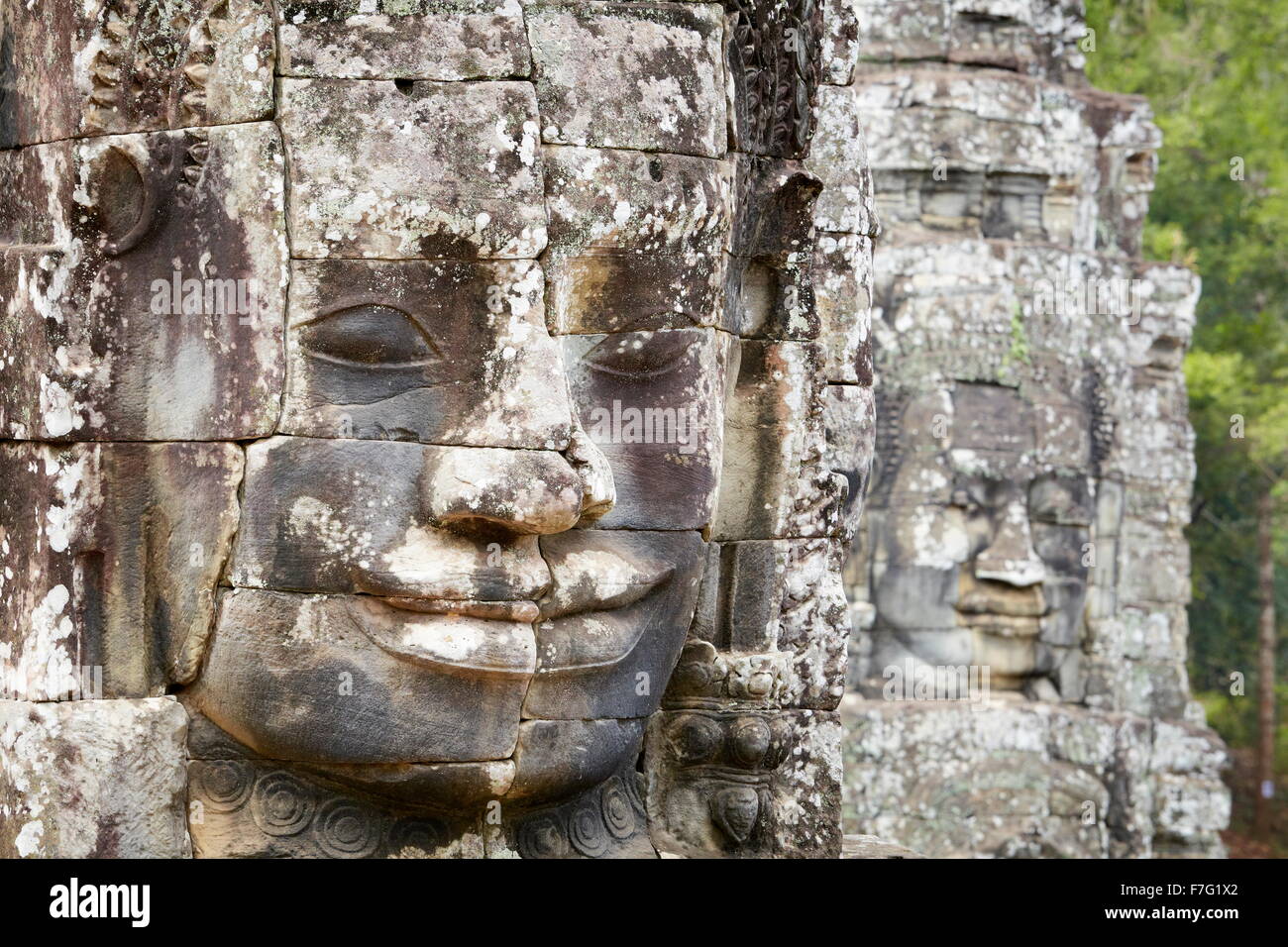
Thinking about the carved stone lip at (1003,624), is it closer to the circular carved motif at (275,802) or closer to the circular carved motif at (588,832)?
the circular carved motif at (588,832)

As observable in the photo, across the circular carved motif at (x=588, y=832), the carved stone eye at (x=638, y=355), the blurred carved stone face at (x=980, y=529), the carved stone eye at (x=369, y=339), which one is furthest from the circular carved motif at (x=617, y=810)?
the blurred carved stone face at (x=980, y=529)

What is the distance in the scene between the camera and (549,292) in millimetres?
5949

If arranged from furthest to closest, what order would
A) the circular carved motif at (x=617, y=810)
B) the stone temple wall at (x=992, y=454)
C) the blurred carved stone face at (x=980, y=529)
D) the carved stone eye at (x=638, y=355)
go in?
the blurred carved stone face at (x=980, y=529) < the stone temple wall at (x=992, y=454) < the circular carved motif at (x=617, y=810) < the carved stone eye at (x=638, y=355)

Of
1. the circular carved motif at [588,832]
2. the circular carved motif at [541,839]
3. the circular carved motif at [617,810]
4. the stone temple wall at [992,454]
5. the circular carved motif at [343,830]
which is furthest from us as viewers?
the stone temple wall at [992,454]

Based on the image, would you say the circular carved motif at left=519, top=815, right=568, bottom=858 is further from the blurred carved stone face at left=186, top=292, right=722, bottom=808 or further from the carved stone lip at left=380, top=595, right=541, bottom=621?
the carved stone lip at left=380, top=595, right=541, bottom=621

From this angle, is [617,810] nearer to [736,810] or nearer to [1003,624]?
[736,810]

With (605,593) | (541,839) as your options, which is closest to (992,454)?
(541,839)

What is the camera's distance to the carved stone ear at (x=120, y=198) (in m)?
5.73

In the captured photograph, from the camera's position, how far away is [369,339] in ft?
19.0

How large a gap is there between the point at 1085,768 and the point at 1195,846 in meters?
1.99

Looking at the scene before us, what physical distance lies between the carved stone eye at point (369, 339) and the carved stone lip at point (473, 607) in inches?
23.6

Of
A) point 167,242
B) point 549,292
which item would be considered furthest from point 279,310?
point 549,292

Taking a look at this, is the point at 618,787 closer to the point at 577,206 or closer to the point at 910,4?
the point at 577,206

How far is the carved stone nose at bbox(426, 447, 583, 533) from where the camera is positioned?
573 centimetres
